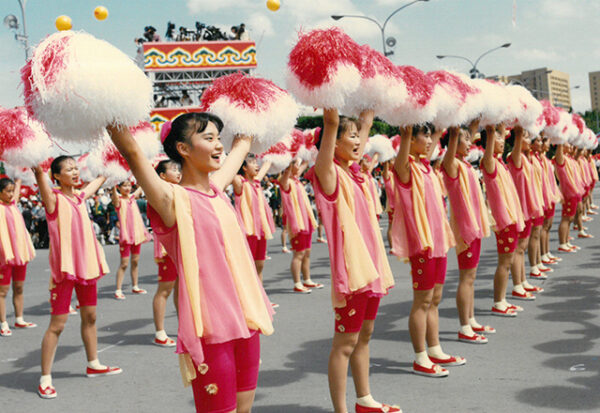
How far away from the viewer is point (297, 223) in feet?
29.2

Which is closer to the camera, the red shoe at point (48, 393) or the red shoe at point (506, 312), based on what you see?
the red shoe at point (48, 393)

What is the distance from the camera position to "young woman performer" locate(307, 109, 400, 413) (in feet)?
11.5

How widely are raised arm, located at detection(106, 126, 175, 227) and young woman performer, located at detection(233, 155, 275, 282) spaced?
16.4 feet

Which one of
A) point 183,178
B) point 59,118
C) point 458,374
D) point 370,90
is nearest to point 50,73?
point 59,118

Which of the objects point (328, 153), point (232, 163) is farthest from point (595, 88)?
point (232, 163)

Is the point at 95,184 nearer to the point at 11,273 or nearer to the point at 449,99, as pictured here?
the point at 449,99

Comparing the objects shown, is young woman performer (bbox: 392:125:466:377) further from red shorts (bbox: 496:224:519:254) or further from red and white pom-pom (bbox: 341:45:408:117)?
red shorts (bbox: 496:224:519:254)

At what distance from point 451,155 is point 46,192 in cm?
329

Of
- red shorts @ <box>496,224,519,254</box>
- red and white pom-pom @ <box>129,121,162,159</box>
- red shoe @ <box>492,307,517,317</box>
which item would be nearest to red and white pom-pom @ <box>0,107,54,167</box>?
red and white pom-pom @ <box>129,121,162,159</box>

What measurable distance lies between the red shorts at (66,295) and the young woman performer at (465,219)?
10.2 feet

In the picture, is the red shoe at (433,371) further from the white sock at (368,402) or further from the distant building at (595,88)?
the distant building at (595,88)

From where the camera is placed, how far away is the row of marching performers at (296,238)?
249 cm

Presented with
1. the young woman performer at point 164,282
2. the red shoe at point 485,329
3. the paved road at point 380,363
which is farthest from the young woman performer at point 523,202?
the young woman performer at point 164,282

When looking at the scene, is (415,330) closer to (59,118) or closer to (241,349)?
(241,349)
